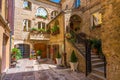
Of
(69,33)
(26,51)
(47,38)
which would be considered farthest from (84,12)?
(26,51)

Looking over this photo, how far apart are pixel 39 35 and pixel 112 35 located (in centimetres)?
1255

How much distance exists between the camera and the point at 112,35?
2.85 m

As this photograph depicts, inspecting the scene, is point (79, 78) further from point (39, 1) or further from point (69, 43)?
point (39, 1)

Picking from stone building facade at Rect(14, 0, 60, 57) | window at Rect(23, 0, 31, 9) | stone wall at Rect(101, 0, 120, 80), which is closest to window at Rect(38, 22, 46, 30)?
stone building facade at Rect(14, 0, 60, 57)

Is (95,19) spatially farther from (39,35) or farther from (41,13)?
(41,13)

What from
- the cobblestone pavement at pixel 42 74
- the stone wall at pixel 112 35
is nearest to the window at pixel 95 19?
the cobblestone pavement at pixel 42 74

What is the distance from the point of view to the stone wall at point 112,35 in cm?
272

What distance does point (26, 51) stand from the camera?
1502cm

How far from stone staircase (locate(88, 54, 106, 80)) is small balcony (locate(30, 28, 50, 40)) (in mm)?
8125

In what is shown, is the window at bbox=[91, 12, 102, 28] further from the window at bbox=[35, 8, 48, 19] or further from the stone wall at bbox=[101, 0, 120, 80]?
the window at bbox=[35, 8, 48, 19]

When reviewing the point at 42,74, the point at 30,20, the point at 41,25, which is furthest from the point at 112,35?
the point at 41,25

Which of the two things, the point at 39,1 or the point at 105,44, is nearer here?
the point at 105,44

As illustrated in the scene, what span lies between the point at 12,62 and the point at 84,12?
306 inches

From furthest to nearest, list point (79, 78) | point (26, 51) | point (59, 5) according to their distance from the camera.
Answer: point (59, 5)
point (26, 51)
point (79, 78)
